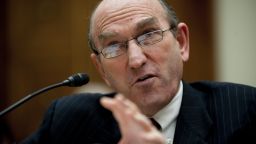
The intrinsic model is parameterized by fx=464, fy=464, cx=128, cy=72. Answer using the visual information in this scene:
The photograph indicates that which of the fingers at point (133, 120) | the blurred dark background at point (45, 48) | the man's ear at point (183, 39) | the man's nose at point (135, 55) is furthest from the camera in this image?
the blurred dark background at point (45, 48)

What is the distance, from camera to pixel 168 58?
1.67 meters

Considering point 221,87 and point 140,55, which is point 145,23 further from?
point 221,87

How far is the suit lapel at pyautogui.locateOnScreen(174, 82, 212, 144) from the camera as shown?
63.4 inches

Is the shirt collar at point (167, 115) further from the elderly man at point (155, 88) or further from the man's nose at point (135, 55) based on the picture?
the man's nose at point (135, 55)

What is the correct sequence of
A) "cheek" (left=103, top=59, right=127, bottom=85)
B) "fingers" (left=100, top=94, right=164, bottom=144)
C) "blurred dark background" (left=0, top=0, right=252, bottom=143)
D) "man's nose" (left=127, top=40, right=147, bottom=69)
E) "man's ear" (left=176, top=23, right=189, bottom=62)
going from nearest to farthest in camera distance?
1. "fingers" (left=100, top=94, right=164, bottom=144)
2. "man's nose" (left=127, top=40, right=147, bottom=69)
3. "cheek" (left=103, top=59, right=127, bottom=85)
4. "man's ear" (left=176, top=23, right=189, bottom=62)
5. "blurred dark background" (left=0, top=0, right=252, bottom=143)

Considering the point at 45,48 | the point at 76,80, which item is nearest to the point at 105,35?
the point at 76,80

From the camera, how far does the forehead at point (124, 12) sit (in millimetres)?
1692

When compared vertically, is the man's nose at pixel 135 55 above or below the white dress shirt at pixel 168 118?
above

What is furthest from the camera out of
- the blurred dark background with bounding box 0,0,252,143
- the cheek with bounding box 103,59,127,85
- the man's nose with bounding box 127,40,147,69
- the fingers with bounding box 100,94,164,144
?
the blurred dark background with bounding box 0,0,252,143

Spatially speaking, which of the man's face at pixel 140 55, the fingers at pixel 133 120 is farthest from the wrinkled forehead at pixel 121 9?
the fingers at pixel 133 120

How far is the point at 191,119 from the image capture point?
1675 mm

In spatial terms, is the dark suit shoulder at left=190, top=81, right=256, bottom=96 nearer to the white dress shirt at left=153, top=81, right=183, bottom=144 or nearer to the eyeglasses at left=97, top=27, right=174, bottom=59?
the white dress shirt at left=153, top=81, right=183, bottom=144

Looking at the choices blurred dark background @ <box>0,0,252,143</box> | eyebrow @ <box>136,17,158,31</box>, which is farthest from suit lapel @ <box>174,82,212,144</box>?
blurred dark background @ <box>0,0,252,143</box>

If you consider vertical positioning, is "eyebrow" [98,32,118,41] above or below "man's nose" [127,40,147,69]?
above
